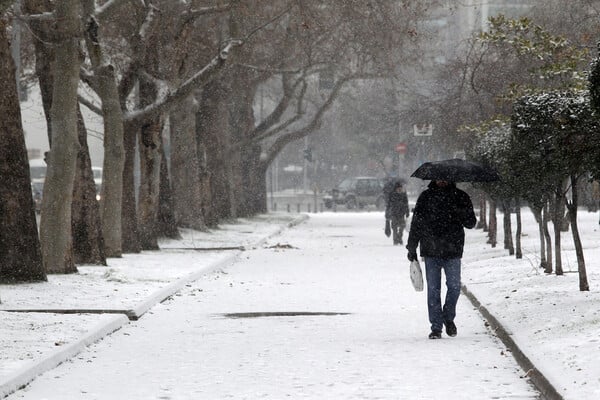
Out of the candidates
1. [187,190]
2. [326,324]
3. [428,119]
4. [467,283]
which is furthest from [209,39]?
[326,324]

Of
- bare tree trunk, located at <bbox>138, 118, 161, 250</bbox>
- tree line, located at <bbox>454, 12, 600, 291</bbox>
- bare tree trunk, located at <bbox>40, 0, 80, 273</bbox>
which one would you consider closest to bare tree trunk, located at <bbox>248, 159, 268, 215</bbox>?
bare tree trunk, located at <bbox>138, 118, 161, 250</bbox>

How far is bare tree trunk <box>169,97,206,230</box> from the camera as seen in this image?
127 feet

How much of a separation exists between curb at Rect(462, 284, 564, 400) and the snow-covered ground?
0.06 meters

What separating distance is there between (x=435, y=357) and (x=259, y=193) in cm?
5072

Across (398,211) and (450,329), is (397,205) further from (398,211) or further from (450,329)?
(450,329)

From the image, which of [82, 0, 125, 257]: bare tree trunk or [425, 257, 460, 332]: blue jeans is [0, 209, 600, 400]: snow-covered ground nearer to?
[425, 257, 460, 332]: blue jeans

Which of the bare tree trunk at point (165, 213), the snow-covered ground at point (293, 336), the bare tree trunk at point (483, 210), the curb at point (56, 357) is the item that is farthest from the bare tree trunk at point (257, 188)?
the curb at point (56, 357)

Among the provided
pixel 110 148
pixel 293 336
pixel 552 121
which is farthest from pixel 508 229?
pixel 293 336

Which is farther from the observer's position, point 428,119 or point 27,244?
point 428,119

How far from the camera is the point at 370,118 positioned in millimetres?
82375

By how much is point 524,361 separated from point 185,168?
93.6 feet

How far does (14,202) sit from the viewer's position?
778 inches

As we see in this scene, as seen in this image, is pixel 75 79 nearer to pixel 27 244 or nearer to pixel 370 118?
pixel 27 244

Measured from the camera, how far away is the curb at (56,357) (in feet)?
33.8
